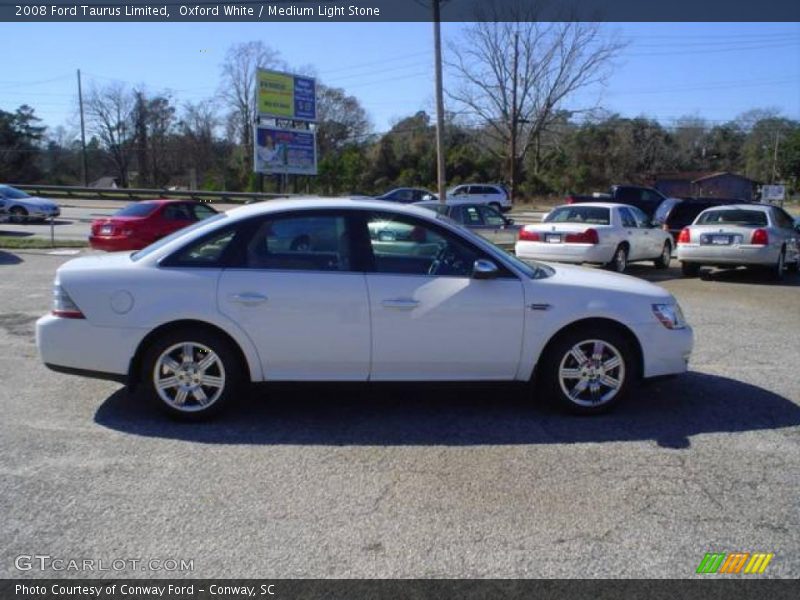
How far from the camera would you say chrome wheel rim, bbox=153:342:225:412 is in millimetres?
4941

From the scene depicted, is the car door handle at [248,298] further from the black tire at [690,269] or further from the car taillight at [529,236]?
the black tire at [690,269]

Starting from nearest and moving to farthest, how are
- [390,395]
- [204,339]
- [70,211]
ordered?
[204,339]
[390,395]
[70,211]

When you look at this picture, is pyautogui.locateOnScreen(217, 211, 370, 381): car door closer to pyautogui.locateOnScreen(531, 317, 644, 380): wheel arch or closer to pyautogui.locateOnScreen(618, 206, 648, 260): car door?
pyautogui.locateOnScreen(531, 317, 644, 380): wheel arch

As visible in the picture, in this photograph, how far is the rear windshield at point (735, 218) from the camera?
44.3ft

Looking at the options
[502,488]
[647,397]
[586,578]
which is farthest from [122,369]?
[647,397]

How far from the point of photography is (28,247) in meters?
18.0

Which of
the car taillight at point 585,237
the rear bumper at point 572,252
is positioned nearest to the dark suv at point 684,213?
the rear bumper at point 572,252

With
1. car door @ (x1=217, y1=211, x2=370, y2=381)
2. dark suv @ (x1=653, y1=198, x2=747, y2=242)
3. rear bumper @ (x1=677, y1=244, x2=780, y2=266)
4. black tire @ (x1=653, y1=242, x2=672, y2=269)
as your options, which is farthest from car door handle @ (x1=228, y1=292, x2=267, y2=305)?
dark suv @ (x1=653, y1=198, x2=747, y2=242)

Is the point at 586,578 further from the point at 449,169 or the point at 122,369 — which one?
the point at 449,169

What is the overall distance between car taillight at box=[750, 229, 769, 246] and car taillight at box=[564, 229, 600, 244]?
9.38 ft

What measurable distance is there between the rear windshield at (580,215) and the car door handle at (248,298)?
1011 cm

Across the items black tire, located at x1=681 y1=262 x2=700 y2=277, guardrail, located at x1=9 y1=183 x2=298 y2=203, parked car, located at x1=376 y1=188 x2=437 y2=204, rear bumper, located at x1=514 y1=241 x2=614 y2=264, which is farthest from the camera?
guardrail, located at x1=9 y1=183 x2=298 y2=203

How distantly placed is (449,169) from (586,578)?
2376 inches
